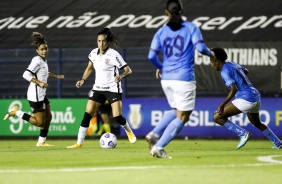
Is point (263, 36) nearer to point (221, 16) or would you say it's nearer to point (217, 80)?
point (221, 16)

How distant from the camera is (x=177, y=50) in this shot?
12375mm

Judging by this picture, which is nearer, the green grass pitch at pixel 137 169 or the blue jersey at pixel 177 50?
the green grass pitch at pixel 137 169

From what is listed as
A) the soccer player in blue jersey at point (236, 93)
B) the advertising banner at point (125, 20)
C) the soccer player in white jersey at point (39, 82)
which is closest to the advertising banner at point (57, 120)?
the advertising banner at point (125, 20)

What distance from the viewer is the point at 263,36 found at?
25906 millimetres

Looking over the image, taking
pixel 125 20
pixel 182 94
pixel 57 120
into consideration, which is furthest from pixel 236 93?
pixel 125 20

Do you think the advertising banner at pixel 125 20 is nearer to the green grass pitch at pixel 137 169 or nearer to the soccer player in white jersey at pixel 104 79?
the soccer player in white jersey at pixel 104 79

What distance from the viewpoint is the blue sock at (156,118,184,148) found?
12.1m

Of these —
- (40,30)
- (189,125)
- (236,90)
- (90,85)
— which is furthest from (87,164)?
(40,30)

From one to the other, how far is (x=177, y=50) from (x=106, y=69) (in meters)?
4.34

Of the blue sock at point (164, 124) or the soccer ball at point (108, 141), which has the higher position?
the blue sock at point (164, 124)

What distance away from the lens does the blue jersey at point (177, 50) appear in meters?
12.3

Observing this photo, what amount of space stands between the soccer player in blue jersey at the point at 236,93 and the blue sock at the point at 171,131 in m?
3.42

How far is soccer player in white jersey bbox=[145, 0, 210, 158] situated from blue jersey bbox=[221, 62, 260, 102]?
3351 mm

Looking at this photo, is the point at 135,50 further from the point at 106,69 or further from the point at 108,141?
the point at 108,141
